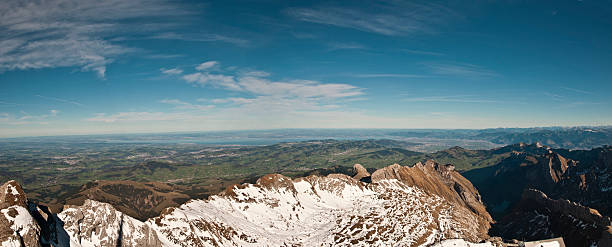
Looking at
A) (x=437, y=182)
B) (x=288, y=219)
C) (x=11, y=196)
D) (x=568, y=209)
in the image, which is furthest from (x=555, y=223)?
(x=11, y=196)

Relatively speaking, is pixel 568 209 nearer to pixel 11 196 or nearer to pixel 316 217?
pixel 316 217

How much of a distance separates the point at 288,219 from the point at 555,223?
94251mm

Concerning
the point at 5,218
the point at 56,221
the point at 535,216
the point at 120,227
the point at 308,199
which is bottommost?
the point at 535,216

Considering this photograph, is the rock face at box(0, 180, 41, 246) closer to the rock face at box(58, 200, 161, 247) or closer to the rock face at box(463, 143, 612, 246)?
the rock face at box(58, 200, 161, 247)

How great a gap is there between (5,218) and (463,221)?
126 m

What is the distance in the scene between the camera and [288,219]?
9888cm

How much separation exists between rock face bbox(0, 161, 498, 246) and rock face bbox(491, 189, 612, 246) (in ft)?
39.5

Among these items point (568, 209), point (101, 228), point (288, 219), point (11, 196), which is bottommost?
point (288, 219)

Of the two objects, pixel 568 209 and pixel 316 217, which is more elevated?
pixel 568 209

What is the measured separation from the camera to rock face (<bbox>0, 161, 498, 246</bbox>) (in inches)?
2037

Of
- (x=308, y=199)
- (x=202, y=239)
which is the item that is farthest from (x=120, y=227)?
(x=308, y=199)

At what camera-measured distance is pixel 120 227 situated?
5597cm

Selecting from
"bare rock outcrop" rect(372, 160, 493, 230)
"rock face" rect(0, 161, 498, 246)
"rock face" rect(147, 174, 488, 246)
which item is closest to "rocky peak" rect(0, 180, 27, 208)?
"rock face" rect(0, 161, 498, 246)

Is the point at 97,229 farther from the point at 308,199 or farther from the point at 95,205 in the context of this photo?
the point at 308,199
